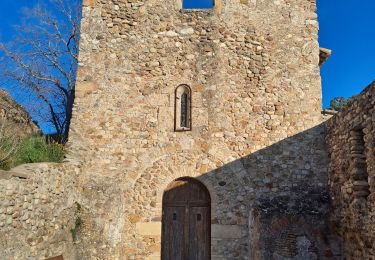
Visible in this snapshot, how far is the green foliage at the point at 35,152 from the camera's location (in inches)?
270

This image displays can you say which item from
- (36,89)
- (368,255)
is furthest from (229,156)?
(36,89)

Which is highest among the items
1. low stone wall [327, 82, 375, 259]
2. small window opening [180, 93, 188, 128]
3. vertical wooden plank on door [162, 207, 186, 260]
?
small window opening [180, 93, 188, 128]

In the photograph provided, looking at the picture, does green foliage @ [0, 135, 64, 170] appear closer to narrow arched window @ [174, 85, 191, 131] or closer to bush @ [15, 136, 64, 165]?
bush @ [15, 136, 64, 165]

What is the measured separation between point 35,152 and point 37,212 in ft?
5.00

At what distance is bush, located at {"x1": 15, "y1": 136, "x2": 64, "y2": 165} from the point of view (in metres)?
7.11

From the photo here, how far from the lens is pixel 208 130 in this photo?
26.5ft

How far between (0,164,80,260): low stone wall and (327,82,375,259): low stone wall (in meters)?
5.06

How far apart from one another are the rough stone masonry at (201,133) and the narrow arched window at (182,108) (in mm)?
107

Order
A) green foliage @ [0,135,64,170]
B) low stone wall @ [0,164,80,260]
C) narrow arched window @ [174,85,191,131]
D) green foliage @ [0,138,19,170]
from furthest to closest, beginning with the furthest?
narrow arched window @ [174,85,191,131], green foliage @ [0,135,64,170], green foliage @ [0,138,19,170], low stone wall @ [0,164,80,260]

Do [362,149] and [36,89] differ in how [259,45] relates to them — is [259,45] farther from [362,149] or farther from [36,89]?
[36,89]

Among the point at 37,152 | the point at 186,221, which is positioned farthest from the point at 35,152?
the point at 186,221

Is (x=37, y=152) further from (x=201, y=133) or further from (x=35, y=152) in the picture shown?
(x=201, y=133)

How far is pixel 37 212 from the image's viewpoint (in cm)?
Answer: 619

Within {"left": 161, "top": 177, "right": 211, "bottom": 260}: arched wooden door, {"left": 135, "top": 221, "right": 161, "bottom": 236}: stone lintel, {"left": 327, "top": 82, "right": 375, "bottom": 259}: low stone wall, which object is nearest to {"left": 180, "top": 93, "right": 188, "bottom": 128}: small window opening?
{"left": 161, "top": 177, "right": 211, "bottom": 260}: arched wooden door
